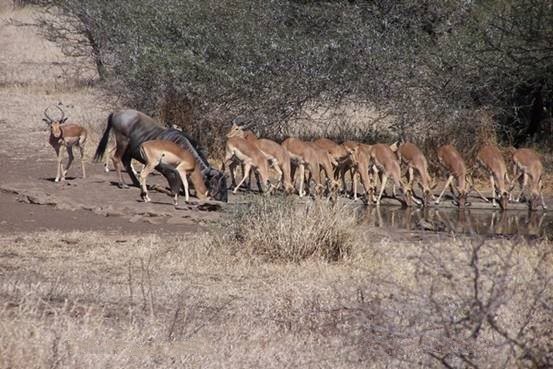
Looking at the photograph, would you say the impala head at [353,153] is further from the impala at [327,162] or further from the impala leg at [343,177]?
the impala leg at [343,177]

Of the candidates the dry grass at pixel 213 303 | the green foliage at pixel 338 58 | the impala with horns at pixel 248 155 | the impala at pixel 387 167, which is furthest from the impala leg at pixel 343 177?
the dry grass at pixel 213 303

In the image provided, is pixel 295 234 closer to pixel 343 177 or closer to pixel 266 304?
pixel 266 304

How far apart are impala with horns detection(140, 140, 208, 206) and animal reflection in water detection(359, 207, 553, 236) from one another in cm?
275

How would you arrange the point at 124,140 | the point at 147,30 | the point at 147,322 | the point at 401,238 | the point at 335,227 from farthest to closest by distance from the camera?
the point at 147,30 → the point at 124,140 → the point at 401,238 → the point at 335,227 → the point at 147,322

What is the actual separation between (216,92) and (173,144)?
3899 mm

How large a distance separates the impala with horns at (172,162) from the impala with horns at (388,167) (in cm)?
312

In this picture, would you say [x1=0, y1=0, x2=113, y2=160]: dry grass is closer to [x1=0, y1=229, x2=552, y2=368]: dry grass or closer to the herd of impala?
the herd of impala

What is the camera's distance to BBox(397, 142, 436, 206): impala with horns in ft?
61.8

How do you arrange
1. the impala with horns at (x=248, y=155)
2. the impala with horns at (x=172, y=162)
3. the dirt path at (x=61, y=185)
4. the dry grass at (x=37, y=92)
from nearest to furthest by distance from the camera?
the dirt path at (x=61, y=185)
the impala with horns at (x=172, y=162)
the impala with horns at (x=248, y=155)
the dry grass at (x=37, y=92)

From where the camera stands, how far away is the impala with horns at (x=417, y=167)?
61.8ft

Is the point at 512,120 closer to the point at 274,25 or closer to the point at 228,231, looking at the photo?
the point at 274,25

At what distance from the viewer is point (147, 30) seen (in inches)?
904

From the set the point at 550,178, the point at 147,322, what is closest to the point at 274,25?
the point at 550,178

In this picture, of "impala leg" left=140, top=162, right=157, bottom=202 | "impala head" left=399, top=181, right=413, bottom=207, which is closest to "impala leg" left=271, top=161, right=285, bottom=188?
"impala head" left=399, top=181, right=413, bottom=207
